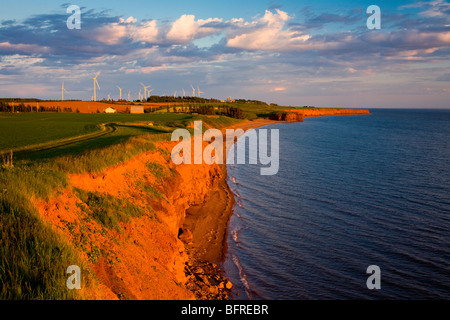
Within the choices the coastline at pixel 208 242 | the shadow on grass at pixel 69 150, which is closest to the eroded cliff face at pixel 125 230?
the coastline at pixel 208 242

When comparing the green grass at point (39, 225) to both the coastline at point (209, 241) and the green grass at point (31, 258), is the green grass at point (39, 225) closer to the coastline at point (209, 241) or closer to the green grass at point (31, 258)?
the green grass at point (31, 258)

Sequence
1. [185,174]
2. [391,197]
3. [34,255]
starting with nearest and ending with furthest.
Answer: [34,255], [185,174], [391,197]

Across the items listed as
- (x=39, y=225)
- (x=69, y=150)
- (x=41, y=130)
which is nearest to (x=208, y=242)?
(x=39, y=225)

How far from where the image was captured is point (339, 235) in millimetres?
20531

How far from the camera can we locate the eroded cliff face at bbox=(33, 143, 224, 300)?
32.4ft

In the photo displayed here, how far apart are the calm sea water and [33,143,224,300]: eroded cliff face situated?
3708 mm

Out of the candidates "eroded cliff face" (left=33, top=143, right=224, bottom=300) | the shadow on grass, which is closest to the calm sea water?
"eroded cliff face" (left=33, top=143, right=224, bottom=300)

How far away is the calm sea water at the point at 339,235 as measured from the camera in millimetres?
15000

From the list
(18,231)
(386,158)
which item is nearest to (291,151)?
(386,158)

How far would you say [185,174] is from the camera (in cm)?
2583

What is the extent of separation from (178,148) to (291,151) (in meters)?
34.8

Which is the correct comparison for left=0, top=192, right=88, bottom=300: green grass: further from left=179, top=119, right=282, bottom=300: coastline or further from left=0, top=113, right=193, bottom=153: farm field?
left=0, top=113, right=193, bottom=153: farm field

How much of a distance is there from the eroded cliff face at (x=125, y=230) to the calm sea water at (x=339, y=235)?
3708 millimetres
